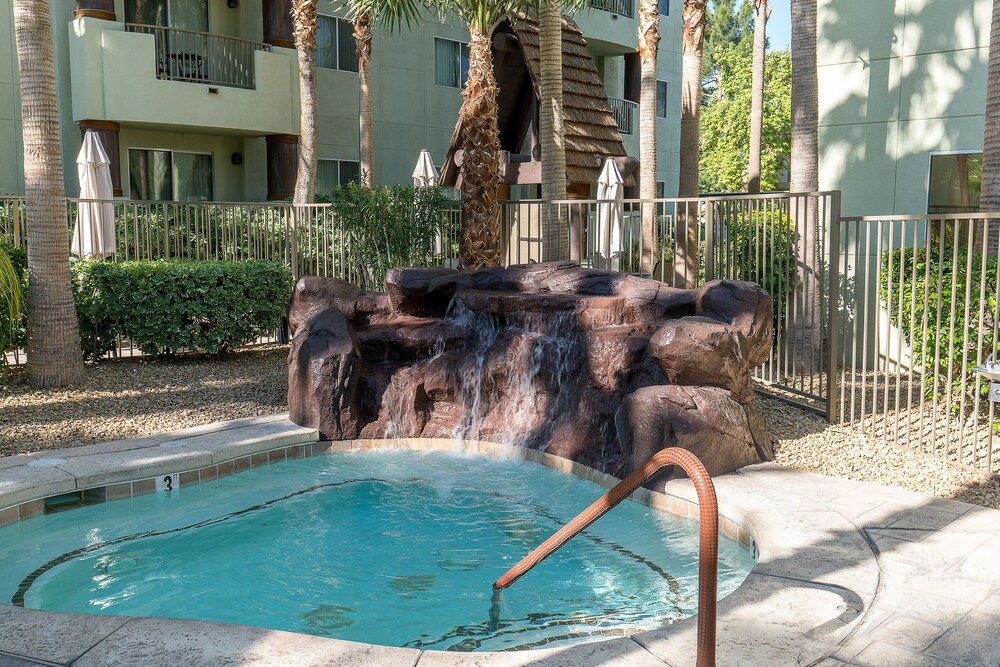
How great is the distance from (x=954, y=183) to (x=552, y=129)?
545 cm

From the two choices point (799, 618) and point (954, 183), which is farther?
point (954, 183)

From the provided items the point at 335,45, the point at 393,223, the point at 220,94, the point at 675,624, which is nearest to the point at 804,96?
the point at 393,223

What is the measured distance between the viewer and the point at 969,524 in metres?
5.61

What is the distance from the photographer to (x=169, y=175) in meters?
18.9

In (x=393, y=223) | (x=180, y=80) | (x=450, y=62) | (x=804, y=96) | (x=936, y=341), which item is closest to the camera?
(x=936, y=341)

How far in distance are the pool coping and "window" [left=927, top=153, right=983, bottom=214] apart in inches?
225

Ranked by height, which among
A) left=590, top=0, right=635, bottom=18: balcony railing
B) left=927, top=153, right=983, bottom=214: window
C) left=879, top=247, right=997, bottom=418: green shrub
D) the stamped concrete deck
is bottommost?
the stamped concrete deck

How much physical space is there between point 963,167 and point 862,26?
2313mm

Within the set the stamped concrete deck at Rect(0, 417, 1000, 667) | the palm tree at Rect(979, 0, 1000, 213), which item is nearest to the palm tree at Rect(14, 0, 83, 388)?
the stamped concrete deck at Rect(0, 417, 1000, 667)

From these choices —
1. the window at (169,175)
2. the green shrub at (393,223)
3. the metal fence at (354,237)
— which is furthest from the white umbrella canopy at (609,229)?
the window at (169,175)

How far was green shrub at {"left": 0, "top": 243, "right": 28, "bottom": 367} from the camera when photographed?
930cm

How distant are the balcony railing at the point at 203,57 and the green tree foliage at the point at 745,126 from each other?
2036 cm

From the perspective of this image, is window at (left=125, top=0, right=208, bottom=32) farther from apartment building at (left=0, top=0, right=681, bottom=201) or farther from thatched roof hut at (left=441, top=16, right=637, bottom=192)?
thatched roof hut at (left=441, top=16, right=637, bottom=192)

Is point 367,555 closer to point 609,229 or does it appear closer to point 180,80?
point 609,229
